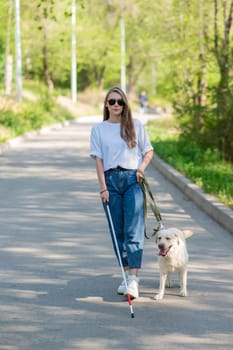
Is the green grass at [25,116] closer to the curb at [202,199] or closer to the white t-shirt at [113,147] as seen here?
the curb at [202,199]

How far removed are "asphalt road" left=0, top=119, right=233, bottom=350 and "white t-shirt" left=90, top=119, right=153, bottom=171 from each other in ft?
3.51

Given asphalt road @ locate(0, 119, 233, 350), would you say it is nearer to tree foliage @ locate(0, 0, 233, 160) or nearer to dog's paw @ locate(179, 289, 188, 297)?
dog's paw @ locate(179, 289, 188, 297)

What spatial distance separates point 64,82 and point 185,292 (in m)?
79.0

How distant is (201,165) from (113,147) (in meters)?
11.7

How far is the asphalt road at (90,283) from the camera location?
6633 mm

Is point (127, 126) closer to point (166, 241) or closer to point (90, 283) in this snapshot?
point (166, 241)

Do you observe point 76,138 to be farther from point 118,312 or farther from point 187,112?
point 118,312

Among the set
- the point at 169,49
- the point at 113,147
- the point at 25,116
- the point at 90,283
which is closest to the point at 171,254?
the point at 113,147

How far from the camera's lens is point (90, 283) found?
28.2ft

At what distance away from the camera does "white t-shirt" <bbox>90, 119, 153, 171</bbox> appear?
8.03m

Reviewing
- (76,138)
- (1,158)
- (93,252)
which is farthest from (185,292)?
(76,138)

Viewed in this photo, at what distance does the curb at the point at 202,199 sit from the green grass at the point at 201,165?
0.37ft

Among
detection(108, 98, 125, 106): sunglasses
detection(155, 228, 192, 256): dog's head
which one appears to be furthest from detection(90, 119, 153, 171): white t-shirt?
detection(155, 228, 192, 256): dog's head

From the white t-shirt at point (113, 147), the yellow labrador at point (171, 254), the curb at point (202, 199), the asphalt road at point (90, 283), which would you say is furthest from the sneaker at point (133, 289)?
the curb at point (202, 199)
